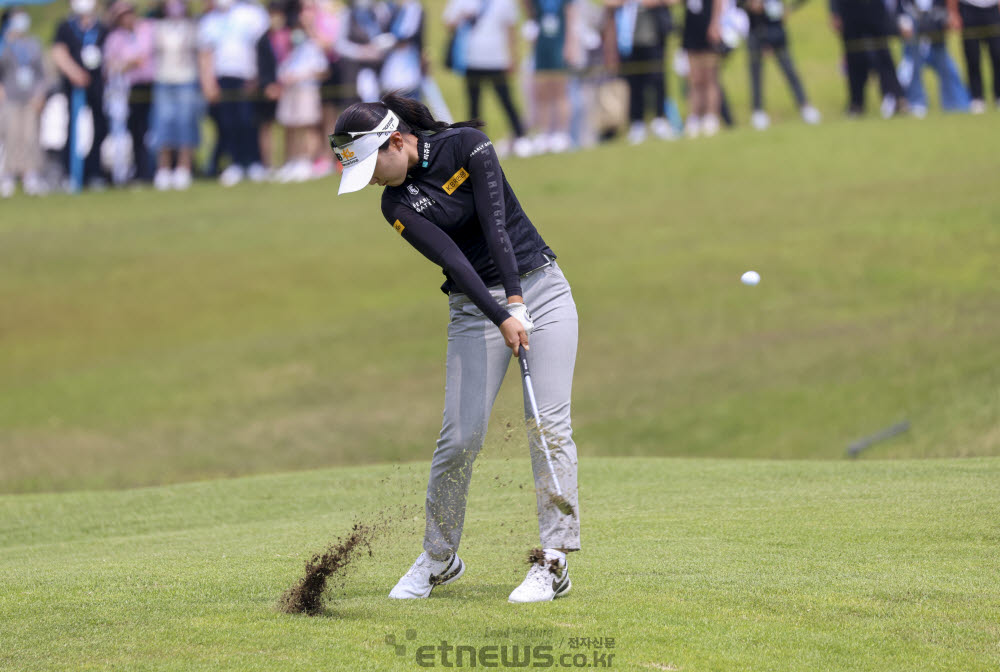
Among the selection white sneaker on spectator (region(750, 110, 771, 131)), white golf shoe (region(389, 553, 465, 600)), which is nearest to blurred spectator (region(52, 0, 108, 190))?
white sneaker on spectator (region(750, 110, 771, 131))

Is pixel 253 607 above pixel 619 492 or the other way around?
above

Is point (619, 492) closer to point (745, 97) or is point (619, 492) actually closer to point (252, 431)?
point (252, 431)

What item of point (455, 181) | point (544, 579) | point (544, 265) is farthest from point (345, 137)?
point (544, 579)

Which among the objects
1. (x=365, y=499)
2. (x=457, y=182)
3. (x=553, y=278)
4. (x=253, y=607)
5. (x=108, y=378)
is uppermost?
(x=457, y=182)

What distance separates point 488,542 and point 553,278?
6.93 feet

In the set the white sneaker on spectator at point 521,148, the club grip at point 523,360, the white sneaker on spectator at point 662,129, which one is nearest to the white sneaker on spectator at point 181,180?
the white sneaker on spectator at point 521,148

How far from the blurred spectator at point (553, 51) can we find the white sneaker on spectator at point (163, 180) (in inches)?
266

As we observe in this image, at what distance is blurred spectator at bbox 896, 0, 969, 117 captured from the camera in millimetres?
23203

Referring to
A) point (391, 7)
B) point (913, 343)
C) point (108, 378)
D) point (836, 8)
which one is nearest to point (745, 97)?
point (836, 8)

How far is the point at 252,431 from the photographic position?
15.3 metres

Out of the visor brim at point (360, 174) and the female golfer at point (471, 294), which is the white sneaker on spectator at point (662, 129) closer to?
the female golfer at point (471, 294)

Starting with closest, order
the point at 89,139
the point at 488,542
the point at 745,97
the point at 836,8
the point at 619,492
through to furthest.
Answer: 1. the point at 488,542
2. the point at 619,492
3. the point at 836,8
4. the point at 89,139
5. the point at 745,97

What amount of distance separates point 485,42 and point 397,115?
726 inches

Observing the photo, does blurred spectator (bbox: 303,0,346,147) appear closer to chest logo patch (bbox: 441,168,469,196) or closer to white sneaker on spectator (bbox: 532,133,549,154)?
white sneaker on spectator (bbox: 532,133,549,154)
